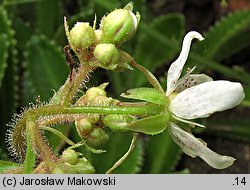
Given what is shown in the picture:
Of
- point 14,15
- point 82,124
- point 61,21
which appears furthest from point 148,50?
point 82,124

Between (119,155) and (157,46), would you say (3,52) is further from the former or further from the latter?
(157,46)

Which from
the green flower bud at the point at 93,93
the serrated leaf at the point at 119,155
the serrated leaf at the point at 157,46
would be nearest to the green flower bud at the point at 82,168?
the green flower bud at the point at 93,93

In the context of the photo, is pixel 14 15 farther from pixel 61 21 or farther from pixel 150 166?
pixel 150 166

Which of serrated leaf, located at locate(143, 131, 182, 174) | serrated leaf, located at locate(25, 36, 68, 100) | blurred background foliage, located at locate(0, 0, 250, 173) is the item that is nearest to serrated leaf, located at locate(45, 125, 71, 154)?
blurred background foliage, located at locate(0, 0, 250, 173)

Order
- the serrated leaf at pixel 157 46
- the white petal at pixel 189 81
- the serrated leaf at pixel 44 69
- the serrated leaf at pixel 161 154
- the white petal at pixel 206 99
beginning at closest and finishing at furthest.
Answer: the white petal at pixel 206 99 < the white petal at pixel 189 81 < the serrated leaf at pixel 44 69 < the serrated leaf at pixel 161 154 < the serrated leaf at pixel 157 46

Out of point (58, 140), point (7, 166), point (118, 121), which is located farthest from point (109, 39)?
point (58, 140)

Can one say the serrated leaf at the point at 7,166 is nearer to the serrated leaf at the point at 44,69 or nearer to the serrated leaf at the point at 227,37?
the serrated leaf at the point at 44,69

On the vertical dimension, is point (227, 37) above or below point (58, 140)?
above
